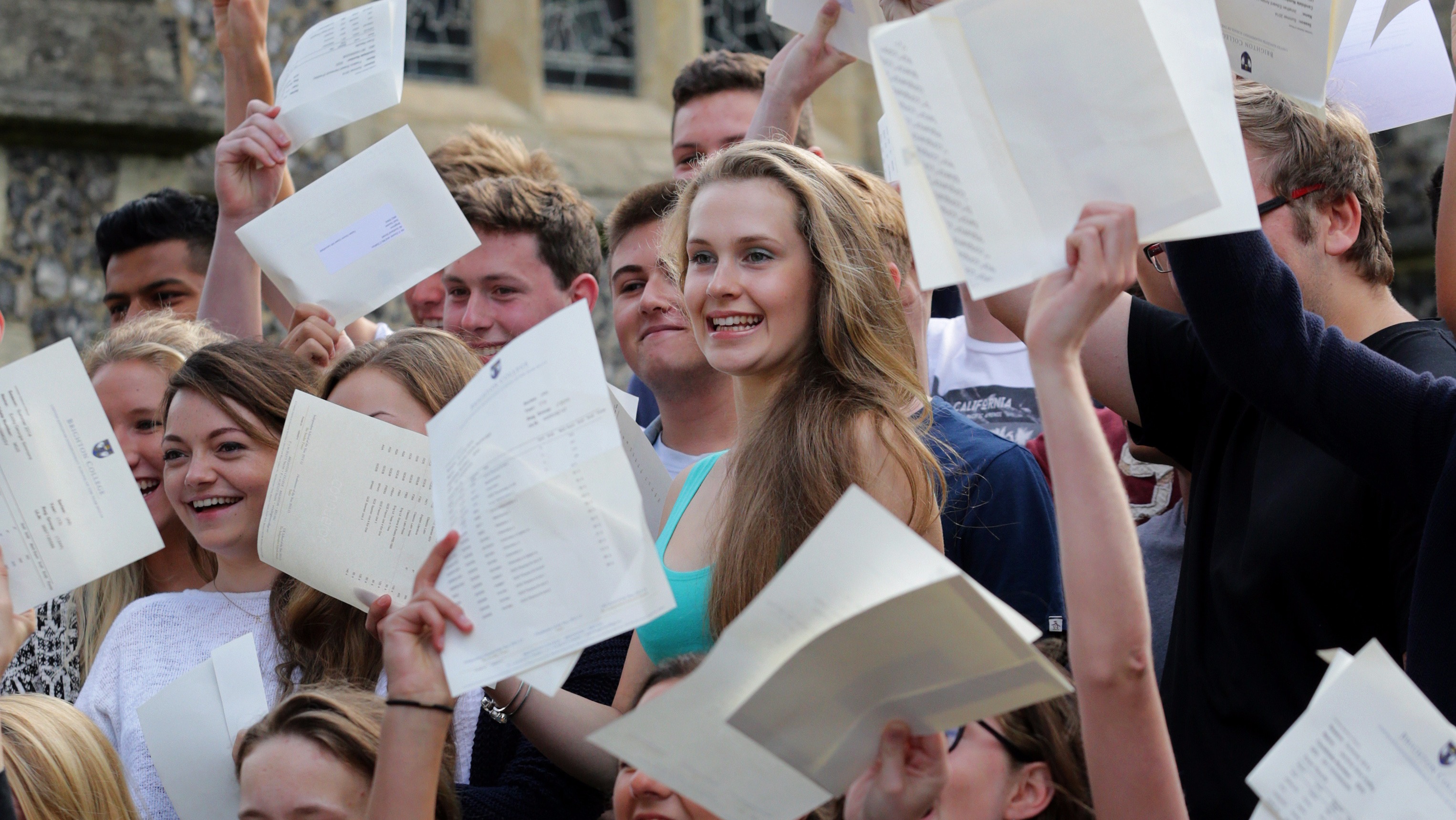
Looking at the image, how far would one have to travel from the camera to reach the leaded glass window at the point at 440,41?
8922 mm

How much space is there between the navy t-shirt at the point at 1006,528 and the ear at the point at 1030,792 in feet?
1.54

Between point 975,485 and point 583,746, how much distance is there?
781 mm

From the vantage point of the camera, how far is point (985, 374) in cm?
356

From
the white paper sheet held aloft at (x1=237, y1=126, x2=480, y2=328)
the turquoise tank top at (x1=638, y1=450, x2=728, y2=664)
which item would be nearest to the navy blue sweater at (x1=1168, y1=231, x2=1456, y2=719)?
the turquoise tank top at (x1=638, y1=450, x2=728, y2=664)

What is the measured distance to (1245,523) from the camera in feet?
7.06

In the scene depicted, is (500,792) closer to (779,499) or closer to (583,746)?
(583,746)

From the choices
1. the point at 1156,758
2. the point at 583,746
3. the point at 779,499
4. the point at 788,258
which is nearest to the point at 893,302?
the point at 788,258

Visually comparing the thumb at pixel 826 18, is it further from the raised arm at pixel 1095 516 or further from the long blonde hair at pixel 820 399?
the raised arm at pixel 1095 516

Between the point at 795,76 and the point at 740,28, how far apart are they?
6813mm

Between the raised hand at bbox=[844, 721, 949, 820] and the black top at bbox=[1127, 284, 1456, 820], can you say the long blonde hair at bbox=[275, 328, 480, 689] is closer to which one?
the raised hand at bbox=[844, 721, 949, 820]

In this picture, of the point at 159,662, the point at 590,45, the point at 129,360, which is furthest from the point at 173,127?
→ the point at 159,662

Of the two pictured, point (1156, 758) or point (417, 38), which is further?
point (417, 38)

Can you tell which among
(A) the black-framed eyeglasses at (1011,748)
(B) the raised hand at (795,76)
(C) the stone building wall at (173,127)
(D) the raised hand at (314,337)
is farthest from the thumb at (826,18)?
(C) the stone building wall at (173,127)

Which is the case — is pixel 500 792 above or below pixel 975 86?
below
